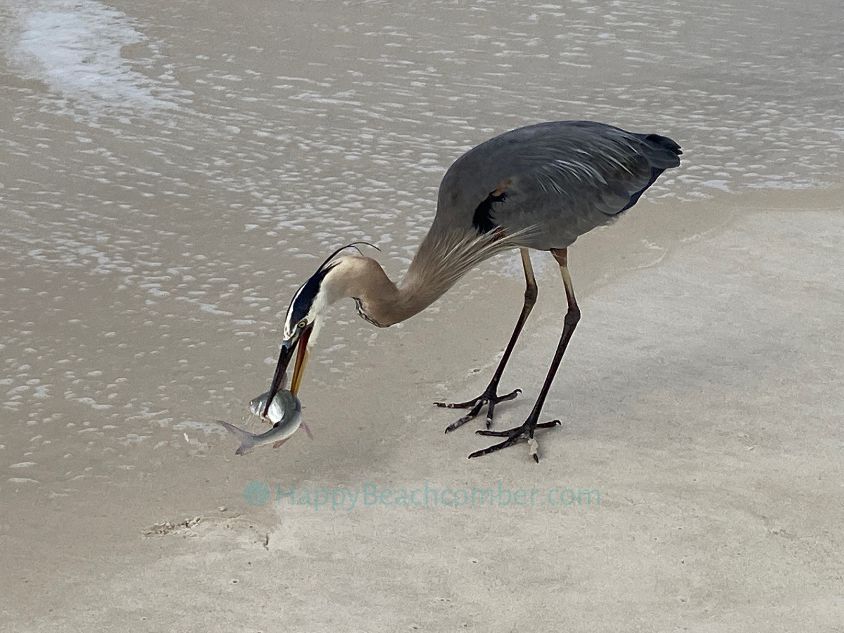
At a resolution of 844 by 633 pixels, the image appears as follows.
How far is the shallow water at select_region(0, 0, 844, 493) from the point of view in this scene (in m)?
4.07

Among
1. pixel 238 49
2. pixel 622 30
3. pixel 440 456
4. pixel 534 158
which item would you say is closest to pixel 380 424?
pixel 440 456

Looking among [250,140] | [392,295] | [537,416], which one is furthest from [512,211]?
[250,140]

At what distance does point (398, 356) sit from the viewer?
4152 millimetres

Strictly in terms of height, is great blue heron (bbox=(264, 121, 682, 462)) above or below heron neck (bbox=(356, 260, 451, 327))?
above

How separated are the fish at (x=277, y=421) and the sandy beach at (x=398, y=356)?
0.38 m

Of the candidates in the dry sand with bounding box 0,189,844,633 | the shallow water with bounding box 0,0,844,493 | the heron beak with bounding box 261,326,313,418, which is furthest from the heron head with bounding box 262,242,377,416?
the shallow water with bounding box 0,0,844,493

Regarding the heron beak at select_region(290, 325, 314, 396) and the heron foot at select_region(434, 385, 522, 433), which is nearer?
the heron beak at select_region(290, 325, 314, 396)

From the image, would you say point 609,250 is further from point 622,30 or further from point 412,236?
point 622,30

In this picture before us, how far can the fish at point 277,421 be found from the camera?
9.66ft

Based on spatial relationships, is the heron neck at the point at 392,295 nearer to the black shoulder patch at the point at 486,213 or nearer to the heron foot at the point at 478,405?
the black shoulder patch at the point at 486,213

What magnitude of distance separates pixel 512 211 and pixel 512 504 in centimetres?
89

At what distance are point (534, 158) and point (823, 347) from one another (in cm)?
136

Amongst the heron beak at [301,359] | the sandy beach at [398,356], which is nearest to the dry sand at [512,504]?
the sandy beach at [398,356]

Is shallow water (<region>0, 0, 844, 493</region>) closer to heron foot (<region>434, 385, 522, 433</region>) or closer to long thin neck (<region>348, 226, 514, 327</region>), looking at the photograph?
heron foot (<region>434, 385, 522, 433</region>)
